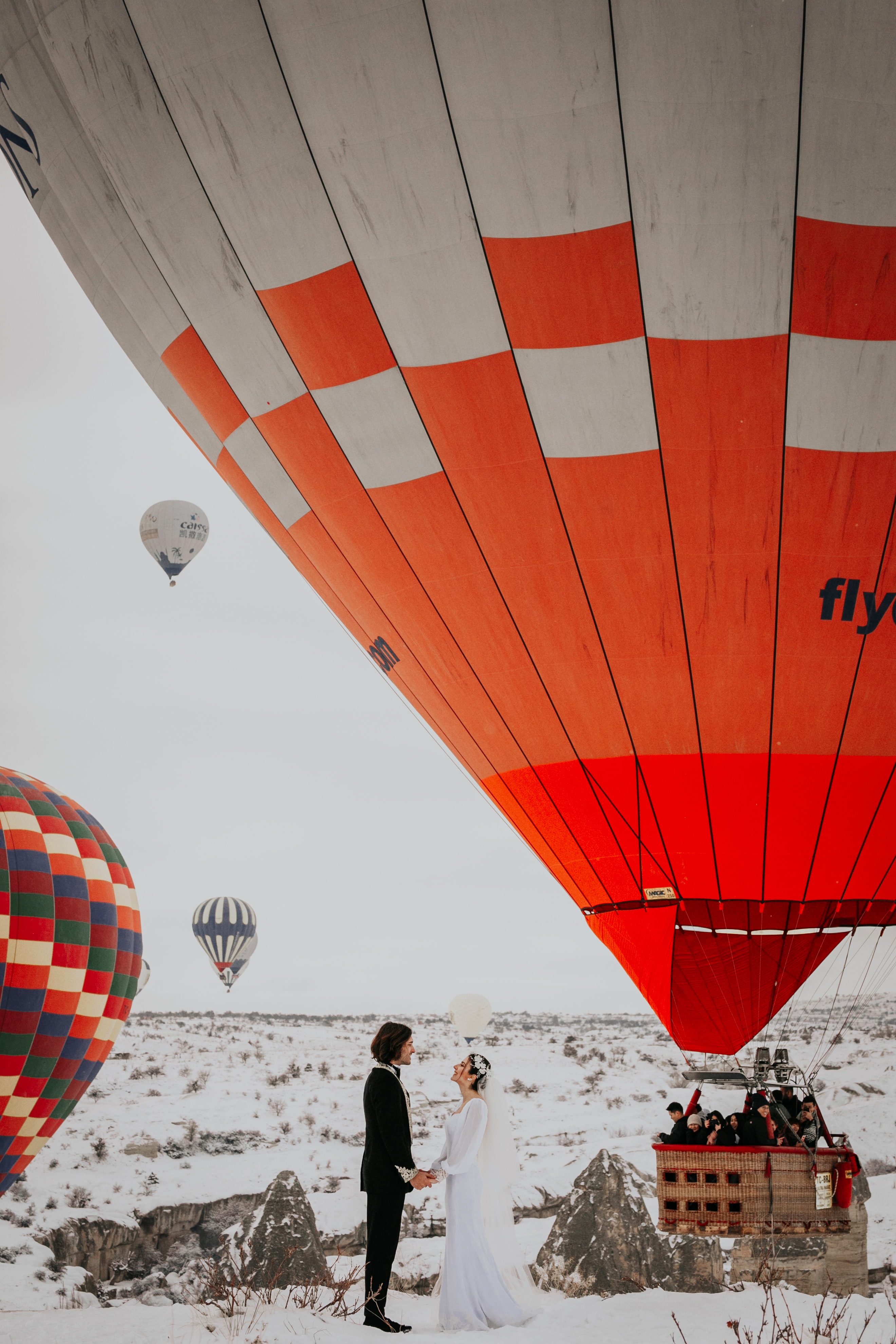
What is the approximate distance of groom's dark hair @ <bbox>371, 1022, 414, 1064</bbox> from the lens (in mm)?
5098

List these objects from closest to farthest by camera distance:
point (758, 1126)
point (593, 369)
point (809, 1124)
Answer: point (758, 1126) → point (809, 1124) → point (593, 369)

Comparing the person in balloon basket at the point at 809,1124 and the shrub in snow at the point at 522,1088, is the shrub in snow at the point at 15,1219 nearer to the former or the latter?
the shrub in snow at the point at 522,1088

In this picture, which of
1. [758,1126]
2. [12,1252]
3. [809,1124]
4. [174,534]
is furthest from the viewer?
[174,534]

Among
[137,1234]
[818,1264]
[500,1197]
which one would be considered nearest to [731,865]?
[500,1197]

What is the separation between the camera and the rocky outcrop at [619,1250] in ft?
38.8

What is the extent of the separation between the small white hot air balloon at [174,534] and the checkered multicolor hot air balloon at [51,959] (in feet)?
44.6

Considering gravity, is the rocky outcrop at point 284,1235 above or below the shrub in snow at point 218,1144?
below

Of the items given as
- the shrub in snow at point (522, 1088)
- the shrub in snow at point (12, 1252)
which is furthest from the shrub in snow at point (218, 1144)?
the shrub in snow at point (522, 1088)

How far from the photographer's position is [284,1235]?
1184 centimetres

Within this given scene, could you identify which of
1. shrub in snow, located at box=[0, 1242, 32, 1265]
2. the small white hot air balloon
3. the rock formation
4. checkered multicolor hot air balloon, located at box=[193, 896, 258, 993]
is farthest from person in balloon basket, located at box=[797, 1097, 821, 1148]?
checkered multicolor hot air balloon, located at box=[193, 896, 258, 993]

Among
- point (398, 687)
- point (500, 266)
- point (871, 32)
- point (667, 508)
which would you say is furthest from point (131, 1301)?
point (871, 32)

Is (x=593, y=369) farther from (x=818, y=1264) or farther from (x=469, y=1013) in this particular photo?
(x=469, y=1013)

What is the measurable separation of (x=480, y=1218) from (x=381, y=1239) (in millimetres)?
590

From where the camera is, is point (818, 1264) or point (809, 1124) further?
point (818, 1264)
